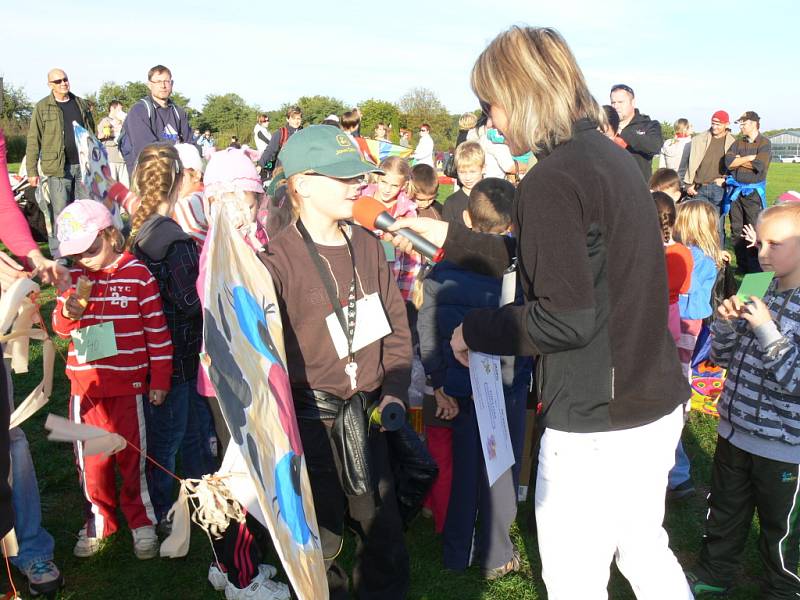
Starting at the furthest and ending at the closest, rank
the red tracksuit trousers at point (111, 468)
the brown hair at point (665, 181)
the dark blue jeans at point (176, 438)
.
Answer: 1. the brown hair at point (665, 181)
2. the dark blue jeans at point (176, 438)
3. the red tracksuit trousers at point (111, 468)

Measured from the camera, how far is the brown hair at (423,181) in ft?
19.5

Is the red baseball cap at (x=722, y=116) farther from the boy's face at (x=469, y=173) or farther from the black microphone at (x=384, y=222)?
the black microphone at (x=384, y=222)

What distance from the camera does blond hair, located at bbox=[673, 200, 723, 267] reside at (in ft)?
15.7

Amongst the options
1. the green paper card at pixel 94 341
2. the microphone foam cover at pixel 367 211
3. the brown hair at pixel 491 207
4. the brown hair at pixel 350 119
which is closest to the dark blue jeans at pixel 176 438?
the green paper card at pixel 94 341

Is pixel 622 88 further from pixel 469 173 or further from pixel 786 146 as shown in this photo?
pixel 786 146

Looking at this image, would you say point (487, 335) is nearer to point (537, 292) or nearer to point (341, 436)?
point (537, 292)

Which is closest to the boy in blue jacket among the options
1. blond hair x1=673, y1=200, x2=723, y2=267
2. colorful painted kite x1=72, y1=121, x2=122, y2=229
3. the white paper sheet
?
the white paper sheet

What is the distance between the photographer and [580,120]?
6.58 feet

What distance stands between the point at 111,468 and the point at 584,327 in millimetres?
2721

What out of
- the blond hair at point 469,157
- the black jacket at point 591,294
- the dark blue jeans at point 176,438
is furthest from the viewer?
the blond hair at point 469,157

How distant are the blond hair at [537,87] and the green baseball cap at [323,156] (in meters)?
0.66

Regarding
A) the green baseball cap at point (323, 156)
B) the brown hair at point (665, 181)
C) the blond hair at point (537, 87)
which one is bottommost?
→ the brown hair at point (665, 181)

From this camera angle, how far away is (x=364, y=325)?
2.68m

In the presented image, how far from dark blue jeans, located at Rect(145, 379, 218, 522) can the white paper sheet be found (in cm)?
177
